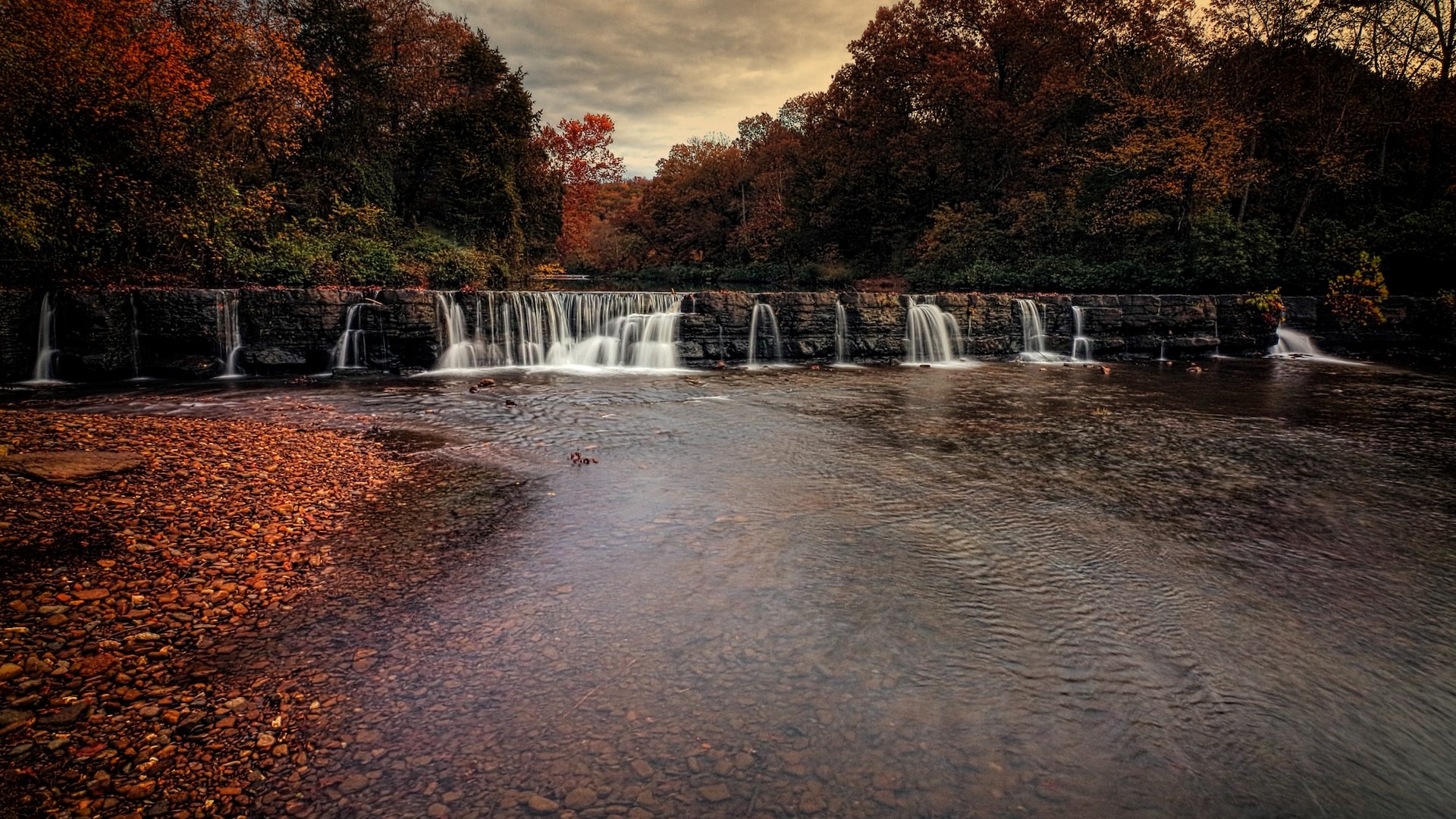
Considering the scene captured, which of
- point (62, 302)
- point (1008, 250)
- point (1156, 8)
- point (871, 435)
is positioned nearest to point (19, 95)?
point (62, 302)

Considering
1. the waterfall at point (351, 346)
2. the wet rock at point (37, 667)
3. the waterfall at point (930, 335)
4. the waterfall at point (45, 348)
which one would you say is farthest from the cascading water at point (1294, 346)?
the waterfall at point (45, 348)

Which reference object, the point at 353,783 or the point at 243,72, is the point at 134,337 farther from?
the point at 353,783

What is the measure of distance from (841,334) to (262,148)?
72.4ft

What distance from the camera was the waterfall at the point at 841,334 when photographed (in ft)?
57.0

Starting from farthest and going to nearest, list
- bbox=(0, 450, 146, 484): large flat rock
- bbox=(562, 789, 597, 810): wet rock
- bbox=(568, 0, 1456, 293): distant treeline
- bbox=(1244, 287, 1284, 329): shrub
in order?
bbox=(568, 0, 1456, 293): distant treeline, bbox=(1244, 287, 1284, 329): shrub, bbox=(0, 450, 146, 484): large flat rock, bbox=(562, 789, 597, 810): wet rock

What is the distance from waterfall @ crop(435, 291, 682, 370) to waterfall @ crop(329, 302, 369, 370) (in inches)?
68.9

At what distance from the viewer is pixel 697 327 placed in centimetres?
1658

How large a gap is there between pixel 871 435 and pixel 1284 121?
27086mm

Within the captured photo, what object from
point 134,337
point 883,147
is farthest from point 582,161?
point 134,337

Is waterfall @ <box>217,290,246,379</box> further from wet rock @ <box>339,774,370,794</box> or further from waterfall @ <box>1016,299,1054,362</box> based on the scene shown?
waterfall @ <box>1016,299,1054,362</box>

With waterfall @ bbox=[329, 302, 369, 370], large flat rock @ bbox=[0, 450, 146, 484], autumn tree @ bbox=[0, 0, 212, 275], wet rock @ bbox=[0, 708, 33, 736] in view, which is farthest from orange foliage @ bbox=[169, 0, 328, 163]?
wet rock @ bbox=[0, 708, 33, 736]

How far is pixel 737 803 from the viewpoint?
2168 mm

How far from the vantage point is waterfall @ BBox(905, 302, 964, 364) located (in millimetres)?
17750

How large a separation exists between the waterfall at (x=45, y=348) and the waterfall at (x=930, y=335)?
63.2ft
